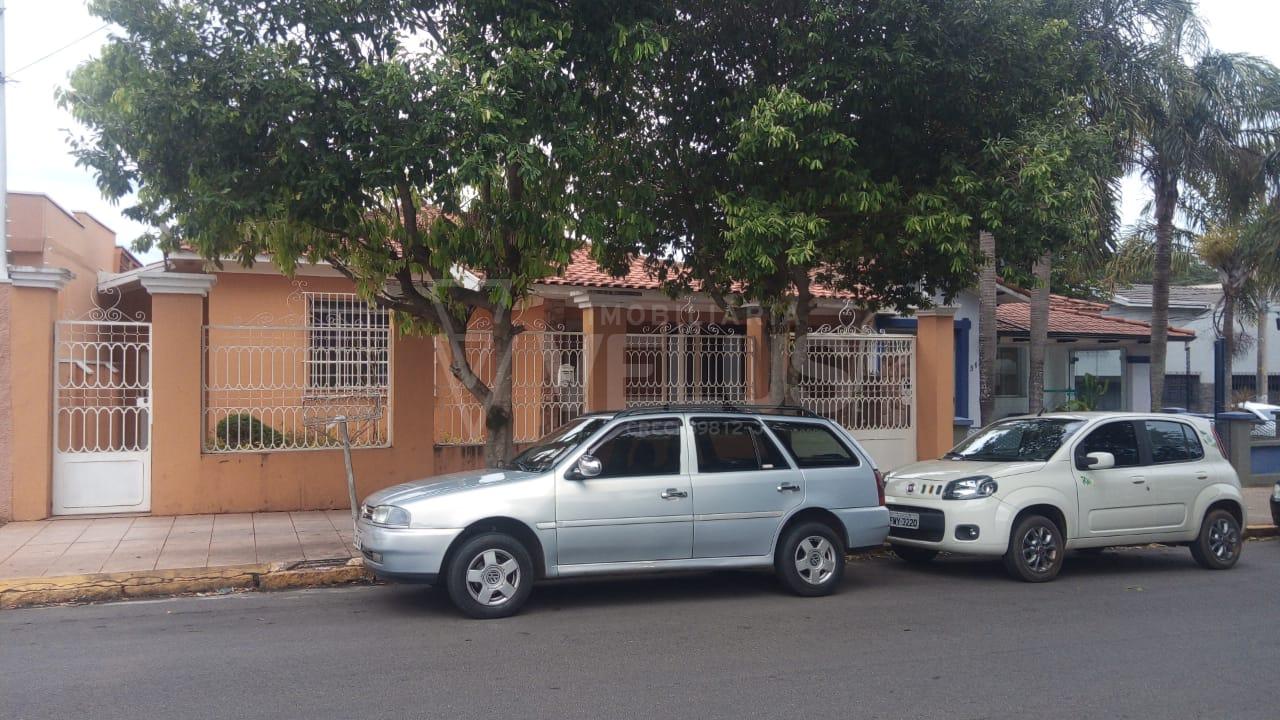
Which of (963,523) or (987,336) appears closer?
(963,523)

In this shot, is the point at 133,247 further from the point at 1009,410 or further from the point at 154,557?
the point at 1009,410

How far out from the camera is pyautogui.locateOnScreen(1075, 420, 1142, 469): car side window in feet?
31.8

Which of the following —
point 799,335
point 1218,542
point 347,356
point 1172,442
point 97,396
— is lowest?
point 1218,542

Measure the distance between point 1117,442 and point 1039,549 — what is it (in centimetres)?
154

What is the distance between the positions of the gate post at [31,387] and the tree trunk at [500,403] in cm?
496

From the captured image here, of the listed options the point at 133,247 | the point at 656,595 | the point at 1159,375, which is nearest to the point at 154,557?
the point at 133,247

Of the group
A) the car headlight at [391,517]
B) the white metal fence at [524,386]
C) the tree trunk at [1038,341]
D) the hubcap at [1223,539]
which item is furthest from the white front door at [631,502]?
the tree trunk at [1038,341]

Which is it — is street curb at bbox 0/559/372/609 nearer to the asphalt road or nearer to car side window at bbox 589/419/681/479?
the asphalt road

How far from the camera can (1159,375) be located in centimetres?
1593

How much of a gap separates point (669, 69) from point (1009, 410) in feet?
46.0

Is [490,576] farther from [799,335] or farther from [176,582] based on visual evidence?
[799,335]

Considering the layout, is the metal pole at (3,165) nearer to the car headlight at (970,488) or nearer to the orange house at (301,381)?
the orange house at (301,381)

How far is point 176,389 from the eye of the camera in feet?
37.5

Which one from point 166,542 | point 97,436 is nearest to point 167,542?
point 166,542
